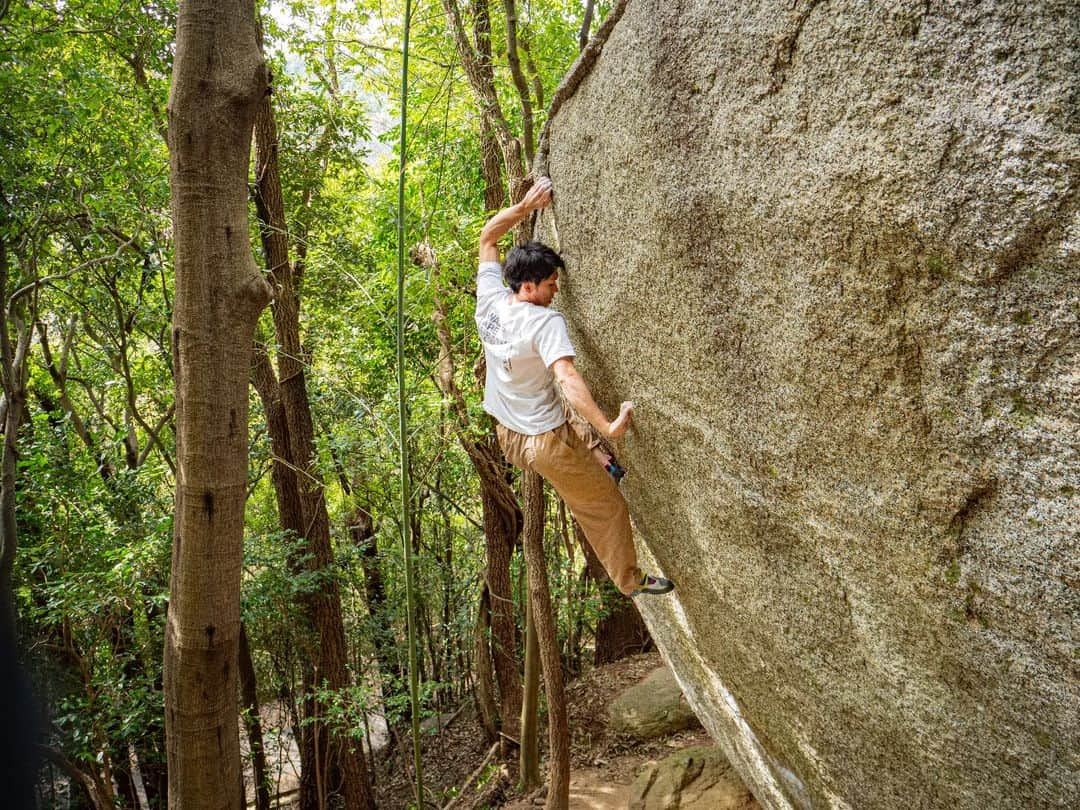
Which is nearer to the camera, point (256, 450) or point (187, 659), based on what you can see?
point (187, 659)

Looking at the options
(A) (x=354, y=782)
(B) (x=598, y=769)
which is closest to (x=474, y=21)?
(B) (x=598, y=769)

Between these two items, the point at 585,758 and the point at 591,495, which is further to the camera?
the point at 585,758

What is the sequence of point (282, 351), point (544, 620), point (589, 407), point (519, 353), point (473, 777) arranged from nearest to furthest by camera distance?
point (589, 407)
point (519, 353)
point (544, 620)
point (282, 351)
point (473, 777)

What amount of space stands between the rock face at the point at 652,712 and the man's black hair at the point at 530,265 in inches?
232

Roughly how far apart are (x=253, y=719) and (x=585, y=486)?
23.4 ft

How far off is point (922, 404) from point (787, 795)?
105 inches

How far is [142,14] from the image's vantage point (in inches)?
331

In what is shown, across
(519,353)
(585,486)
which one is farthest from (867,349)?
(585,486)

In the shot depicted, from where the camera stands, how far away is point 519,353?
3559 mm

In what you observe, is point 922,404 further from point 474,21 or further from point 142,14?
point 142,14

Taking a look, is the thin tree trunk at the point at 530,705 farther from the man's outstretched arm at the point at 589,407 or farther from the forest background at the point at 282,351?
the man's outstretched arm at the point at 589,407

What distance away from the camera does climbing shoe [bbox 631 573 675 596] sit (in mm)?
3855

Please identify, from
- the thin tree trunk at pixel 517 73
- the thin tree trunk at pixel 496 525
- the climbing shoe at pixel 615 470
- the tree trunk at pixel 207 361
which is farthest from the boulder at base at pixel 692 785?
the thin tree trunk at pixel 517 73

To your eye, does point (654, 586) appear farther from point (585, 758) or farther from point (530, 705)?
point (585, 758)
